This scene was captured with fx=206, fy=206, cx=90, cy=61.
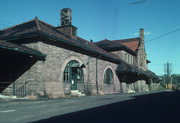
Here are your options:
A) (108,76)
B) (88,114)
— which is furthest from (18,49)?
(108,76)

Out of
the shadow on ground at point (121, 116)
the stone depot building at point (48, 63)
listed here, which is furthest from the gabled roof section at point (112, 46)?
the shadow on ground at point (121, 116)

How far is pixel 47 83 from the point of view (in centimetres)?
1560

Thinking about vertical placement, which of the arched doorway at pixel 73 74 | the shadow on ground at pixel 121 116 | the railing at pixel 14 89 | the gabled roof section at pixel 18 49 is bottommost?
the shadow on ground at pixel 121 116

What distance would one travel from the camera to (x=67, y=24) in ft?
71.5

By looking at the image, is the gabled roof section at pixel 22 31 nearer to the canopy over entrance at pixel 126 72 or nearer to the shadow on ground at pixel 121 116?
the shadow on ground at pixel 121 116

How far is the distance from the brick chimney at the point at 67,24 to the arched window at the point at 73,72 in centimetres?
371

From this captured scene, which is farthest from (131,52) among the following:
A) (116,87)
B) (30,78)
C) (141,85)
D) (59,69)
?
(30,78)

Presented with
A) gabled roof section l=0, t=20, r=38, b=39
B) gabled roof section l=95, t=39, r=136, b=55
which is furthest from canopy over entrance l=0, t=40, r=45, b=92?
gabled roof section l=95, t=39, r=136, b=55

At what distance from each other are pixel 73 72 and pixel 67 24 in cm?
549

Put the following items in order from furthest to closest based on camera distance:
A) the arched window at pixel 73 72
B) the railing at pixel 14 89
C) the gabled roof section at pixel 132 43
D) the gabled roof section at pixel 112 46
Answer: the gabled roof section at pixel 132 43
the gabled roof section at pixel 112 46
the arched window at pixel 73 72
the railing at pixel 14 89

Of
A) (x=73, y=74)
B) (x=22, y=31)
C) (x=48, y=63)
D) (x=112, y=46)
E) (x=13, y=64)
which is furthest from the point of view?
(x=112, y=46)

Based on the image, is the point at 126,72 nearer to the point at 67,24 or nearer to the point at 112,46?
the point at 112,46

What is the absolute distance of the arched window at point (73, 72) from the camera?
1850cm

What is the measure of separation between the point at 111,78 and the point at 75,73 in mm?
9153
